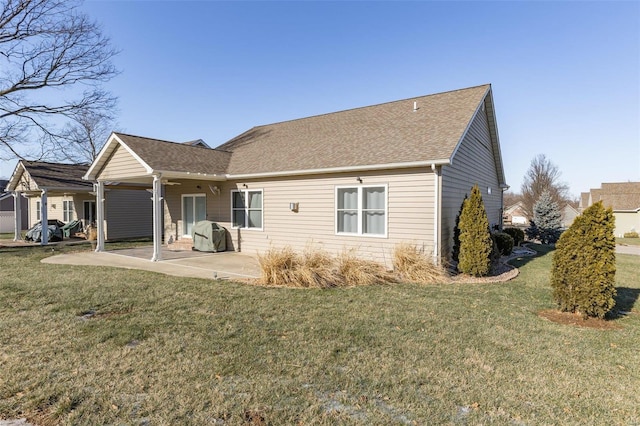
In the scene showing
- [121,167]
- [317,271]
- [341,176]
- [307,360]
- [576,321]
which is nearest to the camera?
[307,360]

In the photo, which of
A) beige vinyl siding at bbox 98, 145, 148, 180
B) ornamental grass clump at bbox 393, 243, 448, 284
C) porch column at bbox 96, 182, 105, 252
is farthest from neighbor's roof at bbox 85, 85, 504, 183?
ornamental grass clump at bbox 393, 243, 448, 284

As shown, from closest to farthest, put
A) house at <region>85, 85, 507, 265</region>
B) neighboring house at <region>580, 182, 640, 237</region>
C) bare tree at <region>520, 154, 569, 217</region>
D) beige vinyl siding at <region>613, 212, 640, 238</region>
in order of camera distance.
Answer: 1. house at <region>85, 85, 507, 265</region>
2. beige vinyl siding at <region>613, 212, 640, 238</region>
3. neighboring house at <region>580, 182, 640, 237</region>
4. bare tree at <region>520, 154, 569, 217</region>

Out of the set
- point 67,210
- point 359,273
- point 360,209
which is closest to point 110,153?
point 360,209

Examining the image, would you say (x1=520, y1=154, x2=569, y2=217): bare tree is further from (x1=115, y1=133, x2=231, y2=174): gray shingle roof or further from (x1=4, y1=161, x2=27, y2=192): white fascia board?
(x1=4, y1=161, x2=27, y2=192): white fascia board

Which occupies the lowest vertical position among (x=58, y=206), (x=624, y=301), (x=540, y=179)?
(x=624, y=301)

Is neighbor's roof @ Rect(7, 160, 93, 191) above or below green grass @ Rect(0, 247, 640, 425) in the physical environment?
above

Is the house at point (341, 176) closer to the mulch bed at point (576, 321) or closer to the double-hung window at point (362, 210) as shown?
the double-hung window at point (362, 210)

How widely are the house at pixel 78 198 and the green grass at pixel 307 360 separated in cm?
1416

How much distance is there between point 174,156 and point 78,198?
1232cm

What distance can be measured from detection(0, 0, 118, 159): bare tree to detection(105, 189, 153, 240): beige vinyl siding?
15.8ft

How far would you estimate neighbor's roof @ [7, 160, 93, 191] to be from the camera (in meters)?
17.8

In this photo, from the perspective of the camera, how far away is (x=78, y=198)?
20.3 metres

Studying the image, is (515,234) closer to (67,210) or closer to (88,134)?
(67,210)

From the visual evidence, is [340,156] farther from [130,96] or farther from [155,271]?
[130,96]
